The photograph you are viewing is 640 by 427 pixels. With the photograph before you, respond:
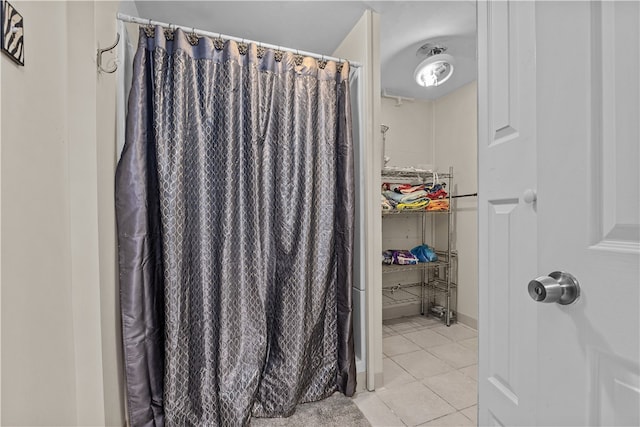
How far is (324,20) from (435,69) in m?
0.87

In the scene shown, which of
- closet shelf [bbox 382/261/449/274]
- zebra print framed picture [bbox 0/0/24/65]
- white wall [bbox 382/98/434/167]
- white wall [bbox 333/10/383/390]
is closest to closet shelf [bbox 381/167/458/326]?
closet shelf [bbox 382/261/449/274]

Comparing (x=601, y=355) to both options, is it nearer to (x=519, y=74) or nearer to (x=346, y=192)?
(x=519, y=74)

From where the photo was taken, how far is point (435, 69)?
2080mm

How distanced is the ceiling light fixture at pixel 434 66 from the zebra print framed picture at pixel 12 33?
81.5 inches

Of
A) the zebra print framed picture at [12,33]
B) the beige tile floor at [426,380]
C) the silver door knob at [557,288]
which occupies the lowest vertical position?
the beige tile floor at [426,380]

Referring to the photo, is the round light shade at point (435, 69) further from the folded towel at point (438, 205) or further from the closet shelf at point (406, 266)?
the closet shelf at point (406, 266)

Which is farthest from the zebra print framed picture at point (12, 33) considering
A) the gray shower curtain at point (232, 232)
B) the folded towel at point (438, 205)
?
the folded towel at point (438, 205)

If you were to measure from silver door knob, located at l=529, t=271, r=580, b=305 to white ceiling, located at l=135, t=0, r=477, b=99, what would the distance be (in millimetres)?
1742

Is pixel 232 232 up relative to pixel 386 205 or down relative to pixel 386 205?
down

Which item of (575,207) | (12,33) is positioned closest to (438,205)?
(575,207)

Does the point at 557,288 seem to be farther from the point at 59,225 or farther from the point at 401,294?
the point at 401,294

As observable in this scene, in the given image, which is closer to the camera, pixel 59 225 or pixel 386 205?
pixel 59 225

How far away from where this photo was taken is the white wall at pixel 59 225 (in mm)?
660

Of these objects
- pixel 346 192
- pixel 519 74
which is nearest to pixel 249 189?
pixel 346 192
